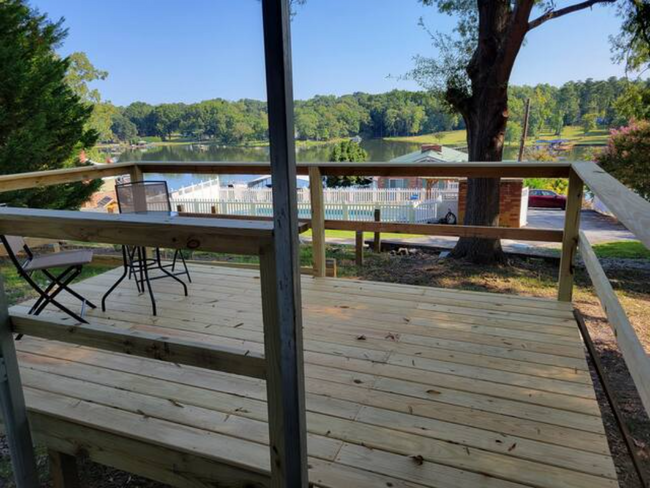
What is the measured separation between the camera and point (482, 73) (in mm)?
6570

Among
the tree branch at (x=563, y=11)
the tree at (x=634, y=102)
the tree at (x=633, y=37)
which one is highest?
the tree branch at (x=563, y=11)

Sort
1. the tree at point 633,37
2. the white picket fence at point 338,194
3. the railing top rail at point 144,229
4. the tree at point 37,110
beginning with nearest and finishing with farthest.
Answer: the railing top rail at point 144,229 → the tree at point 633,37 → the tree at point 37,110 → the white picket fence at point 338,194

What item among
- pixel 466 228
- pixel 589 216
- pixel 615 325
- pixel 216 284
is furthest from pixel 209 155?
pixel 589 216

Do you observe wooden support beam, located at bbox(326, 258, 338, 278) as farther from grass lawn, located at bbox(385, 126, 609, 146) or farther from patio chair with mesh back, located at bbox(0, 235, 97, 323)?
grass lawn, located at bbox(385, 126, 609, 146)

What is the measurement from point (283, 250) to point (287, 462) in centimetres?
67

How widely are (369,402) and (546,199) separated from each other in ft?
64.9

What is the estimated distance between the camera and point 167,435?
177cm

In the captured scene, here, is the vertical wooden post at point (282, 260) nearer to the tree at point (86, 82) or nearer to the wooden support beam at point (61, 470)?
the wooden support beam at point (61, 470)

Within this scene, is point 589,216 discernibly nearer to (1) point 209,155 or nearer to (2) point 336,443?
(1) point 209,155

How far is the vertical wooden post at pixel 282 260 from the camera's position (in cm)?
115

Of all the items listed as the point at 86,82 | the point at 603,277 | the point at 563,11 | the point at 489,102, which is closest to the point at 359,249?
the point at 489,102

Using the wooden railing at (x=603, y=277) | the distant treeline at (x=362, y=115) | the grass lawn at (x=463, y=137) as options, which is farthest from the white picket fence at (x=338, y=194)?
the wooden railing at (x=603, y=277)

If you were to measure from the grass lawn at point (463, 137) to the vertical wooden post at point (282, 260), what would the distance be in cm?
703

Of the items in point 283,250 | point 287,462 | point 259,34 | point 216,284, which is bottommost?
point 216,284
